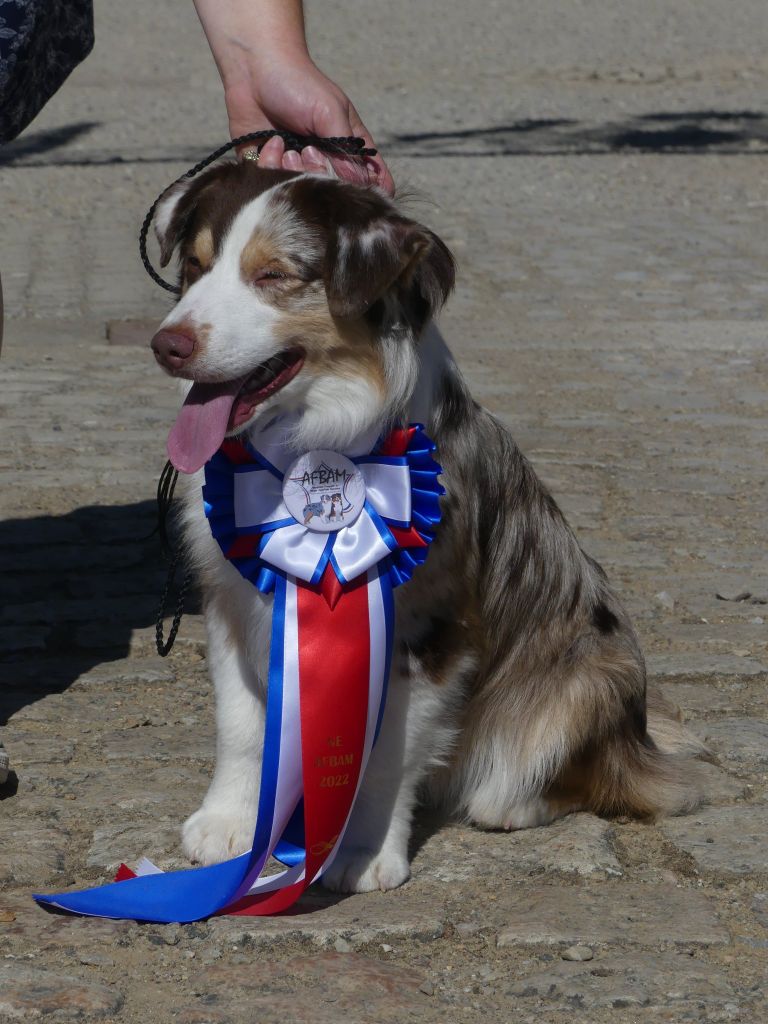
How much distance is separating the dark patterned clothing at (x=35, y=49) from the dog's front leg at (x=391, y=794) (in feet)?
6.56

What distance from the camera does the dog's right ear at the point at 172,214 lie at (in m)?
3.48

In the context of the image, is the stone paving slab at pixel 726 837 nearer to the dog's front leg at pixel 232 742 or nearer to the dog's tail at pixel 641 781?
the dog's tail at pixel 641 781

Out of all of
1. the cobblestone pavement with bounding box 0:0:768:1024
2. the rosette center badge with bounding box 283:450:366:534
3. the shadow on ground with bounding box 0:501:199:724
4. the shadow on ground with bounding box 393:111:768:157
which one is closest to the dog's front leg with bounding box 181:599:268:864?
the cobblestone pavement with bounding box 0:0:768:1024

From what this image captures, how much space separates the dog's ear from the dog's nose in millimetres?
344

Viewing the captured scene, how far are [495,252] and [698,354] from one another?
3052mm

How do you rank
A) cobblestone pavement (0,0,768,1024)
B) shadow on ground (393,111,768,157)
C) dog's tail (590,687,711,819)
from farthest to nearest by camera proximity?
shadow on ground (393,111,768,157) < dog's tail (590,687,711,819) < cobblestone pavement (0,0,768,1024)

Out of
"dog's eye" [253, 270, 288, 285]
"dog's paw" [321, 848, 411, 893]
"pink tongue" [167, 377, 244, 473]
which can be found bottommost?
"dog's paw" [321, 848, 411, 893]

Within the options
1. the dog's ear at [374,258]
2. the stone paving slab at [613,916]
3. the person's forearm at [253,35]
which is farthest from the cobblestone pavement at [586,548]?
the person's forearm at [253,35]

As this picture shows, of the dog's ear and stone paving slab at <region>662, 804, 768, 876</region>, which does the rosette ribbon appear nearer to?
the dog's ear

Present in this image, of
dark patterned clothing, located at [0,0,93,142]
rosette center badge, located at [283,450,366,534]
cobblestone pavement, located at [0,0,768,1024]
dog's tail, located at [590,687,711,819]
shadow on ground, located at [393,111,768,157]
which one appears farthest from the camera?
shadow on ground, located at [393,111,768,157]

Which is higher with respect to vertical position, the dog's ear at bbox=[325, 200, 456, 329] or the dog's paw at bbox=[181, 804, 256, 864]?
the dog's ear at bbox=[325, 200, 456, 329]

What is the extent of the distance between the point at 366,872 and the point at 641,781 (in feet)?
2.51

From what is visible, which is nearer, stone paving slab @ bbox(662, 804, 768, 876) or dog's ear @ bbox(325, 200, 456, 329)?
dog's ear @ bbox(325, 200, 456, 329)

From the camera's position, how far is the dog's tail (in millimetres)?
3672
